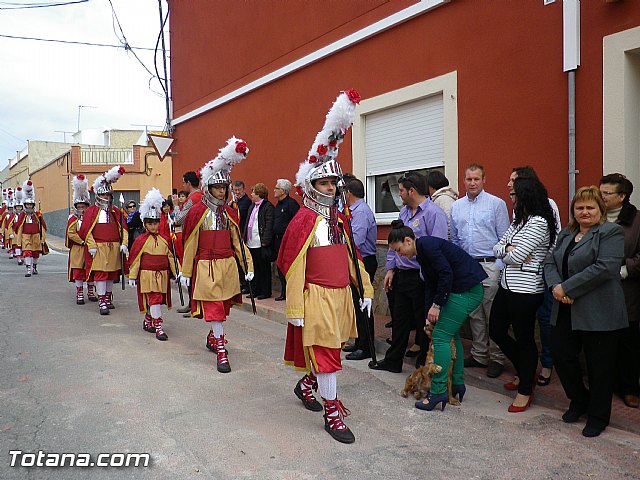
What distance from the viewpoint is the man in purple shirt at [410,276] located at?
18.4ft

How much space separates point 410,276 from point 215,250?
7.29ft

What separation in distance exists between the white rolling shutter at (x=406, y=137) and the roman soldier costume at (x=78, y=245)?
17.4ft

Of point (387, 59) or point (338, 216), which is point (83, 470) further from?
point (387, 59)

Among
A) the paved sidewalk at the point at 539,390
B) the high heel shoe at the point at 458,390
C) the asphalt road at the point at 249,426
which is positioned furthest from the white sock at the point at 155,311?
the high heel shoe at the point at 458,390

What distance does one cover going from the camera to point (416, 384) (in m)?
5.04

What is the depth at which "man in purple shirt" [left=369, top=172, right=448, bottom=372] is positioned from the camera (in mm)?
5617

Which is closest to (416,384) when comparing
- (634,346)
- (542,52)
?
(634,346)

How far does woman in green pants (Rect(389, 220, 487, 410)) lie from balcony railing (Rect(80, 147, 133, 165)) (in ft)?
92.8

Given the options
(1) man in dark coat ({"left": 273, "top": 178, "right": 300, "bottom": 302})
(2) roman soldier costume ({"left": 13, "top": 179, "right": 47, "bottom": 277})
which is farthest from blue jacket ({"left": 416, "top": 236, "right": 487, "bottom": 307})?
(2) roman soldier costume ({"left": 13, "top": 179, "right": 47, "bottom": 277})

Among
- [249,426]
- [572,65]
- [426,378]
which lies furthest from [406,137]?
[249,426]

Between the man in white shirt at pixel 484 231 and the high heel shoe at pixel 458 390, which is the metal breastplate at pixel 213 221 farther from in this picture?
the high heel shoe at pixel 458 390

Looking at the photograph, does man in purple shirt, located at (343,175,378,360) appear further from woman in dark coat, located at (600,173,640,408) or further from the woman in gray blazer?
woman in dark coat, located at (600,173,640,408)

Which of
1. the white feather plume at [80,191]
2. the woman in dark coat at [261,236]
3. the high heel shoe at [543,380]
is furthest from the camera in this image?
the white feather plume at [80,191]

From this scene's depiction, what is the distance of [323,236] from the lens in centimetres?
445
